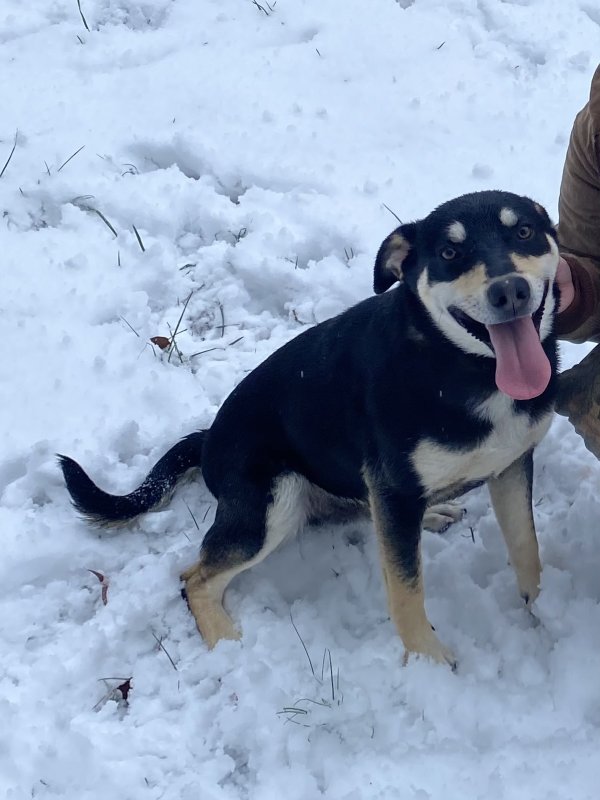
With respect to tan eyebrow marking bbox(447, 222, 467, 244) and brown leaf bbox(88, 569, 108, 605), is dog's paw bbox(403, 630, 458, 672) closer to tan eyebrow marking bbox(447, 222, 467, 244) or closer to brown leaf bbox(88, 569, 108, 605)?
brown leaf bbox(88, 569, 108, 605)

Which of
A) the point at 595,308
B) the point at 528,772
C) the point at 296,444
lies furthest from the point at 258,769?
the point at 595,308

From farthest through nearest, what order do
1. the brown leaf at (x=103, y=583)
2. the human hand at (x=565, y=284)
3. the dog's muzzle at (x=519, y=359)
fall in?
1. the brown leaf at (x=103, y=583)
2. the human hand at (x=565, y=284)
3. the dog's muzzle at (x=519, y=359)

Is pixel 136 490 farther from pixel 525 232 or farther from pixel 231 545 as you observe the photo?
pixel 525 232

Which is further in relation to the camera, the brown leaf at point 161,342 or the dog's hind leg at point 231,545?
the brown leaf at point 161,342

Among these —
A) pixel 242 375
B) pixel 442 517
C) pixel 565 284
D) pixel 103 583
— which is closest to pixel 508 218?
pixel 565 284

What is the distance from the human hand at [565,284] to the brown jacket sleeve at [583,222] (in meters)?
0.03

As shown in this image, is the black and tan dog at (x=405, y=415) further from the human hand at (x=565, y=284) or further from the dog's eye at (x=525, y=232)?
the human hand at (x=565, y=284)

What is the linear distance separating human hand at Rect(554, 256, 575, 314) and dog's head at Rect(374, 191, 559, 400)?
1.06ft

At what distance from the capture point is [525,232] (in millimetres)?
2398

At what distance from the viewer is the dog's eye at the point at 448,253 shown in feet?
7.78

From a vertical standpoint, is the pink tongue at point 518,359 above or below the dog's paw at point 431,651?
above

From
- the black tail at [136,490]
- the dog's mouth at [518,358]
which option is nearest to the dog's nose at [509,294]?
the dog's mouth at [518,358]

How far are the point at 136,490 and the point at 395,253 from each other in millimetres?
1365

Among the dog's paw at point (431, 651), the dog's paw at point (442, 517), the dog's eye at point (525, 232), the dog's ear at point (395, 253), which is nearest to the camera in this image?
the dog's eye at point (525, 232)
